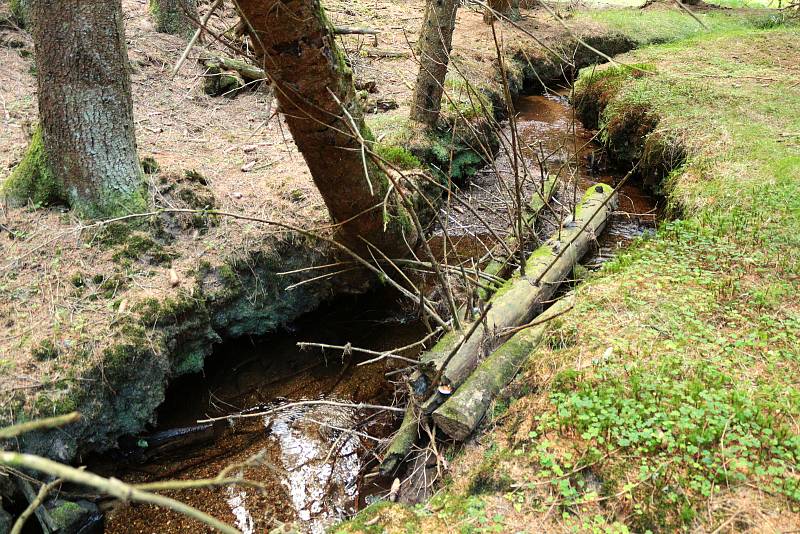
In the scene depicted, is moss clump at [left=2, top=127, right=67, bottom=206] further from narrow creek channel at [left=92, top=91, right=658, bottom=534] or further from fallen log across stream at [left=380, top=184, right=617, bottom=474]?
fallen log across stream at [left=380, top=184, right=617, bottom=474]

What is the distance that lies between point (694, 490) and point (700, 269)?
2382mm

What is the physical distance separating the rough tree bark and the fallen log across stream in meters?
3.09

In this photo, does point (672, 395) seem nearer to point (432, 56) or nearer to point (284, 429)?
point (284, 429)

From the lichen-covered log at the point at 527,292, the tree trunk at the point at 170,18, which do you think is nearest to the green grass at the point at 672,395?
the lichen-covered log at the point at 527,292

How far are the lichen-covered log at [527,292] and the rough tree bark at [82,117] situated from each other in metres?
3.20

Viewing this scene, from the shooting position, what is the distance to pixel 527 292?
5070mm

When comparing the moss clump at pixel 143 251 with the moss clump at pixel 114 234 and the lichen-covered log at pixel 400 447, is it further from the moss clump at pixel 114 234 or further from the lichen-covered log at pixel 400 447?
the lichen-covered log at pixel 400 447

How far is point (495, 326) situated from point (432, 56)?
14.1 ft

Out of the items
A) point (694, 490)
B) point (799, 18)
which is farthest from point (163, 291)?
point (799, 18)

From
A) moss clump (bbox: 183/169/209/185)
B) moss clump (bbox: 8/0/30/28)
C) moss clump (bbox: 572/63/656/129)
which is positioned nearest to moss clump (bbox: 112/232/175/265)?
moss clump (bbox: 183/169/209/185)

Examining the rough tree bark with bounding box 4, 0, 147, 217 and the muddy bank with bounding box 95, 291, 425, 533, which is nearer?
the muddy bank with bounding box 95, 291, 425, 533

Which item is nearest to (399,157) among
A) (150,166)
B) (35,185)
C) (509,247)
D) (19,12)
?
(509,247)

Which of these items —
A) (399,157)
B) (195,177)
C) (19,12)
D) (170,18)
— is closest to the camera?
(195,177)

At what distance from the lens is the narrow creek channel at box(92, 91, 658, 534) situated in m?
4.06
